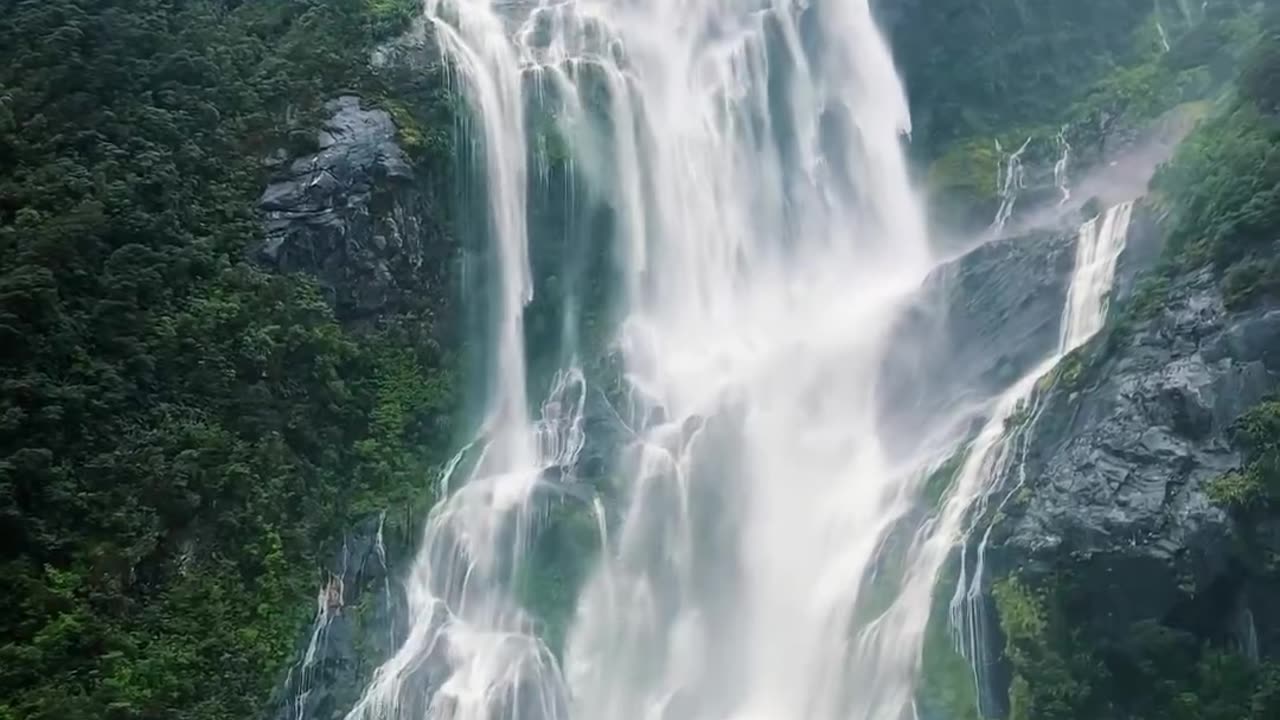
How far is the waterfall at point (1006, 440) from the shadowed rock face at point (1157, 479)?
325 millimetres

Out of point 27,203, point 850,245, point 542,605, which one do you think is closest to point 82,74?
point 27,203

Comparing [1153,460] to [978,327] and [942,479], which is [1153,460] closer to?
[942,479]

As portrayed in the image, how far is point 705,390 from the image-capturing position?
1786cm

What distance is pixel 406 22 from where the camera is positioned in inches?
767

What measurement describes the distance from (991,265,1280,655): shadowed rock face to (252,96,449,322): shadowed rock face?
32.9 ft

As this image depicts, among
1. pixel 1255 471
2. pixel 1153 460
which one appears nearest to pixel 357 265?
pixel 1153 460

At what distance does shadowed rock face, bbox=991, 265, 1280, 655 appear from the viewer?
11836 mm

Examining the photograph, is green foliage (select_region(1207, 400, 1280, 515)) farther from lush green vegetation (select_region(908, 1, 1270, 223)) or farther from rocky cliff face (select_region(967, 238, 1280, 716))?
lush green vegetation (select_region(908, 1, 1270, 223))

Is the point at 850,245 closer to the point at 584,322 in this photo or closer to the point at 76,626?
the point at 584,322

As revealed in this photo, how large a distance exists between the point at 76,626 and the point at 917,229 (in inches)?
664

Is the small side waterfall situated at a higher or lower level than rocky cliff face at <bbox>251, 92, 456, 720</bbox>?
higher

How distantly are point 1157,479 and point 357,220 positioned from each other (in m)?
12.1

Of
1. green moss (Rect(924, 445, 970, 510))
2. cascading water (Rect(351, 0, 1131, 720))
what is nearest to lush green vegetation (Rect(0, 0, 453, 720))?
cascading water (Rect(351, 0, 1131, 720))

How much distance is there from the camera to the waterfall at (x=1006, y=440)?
42.1 feet
